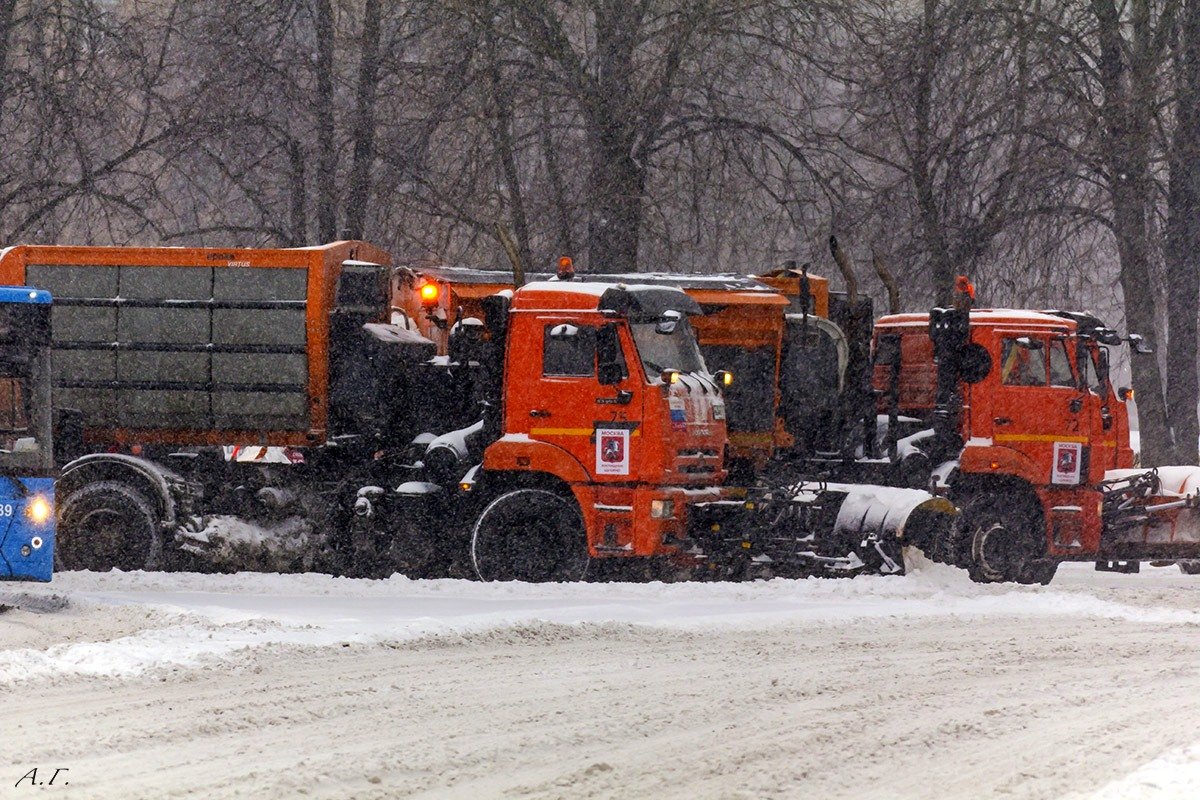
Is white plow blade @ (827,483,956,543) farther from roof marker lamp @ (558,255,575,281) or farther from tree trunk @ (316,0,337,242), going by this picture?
tree trunk @ (316,0,337,242)

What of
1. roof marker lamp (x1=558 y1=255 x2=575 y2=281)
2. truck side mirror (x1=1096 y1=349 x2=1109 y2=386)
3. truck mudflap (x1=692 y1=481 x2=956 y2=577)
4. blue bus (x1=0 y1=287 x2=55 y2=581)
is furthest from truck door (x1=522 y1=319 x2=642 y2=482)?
truck side mirror (x1=1096 y1=349 x2=1109 y2=386)

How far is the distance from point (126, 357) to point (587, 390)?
14.4 ft

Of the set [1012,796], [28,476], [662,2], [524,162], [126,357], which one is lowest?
[1012,796]

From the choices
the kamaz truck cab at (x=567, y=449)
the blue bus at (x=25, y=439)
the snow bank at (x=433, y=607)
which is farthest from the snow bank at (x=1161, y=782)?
the blue bus at (x=25, y=439)

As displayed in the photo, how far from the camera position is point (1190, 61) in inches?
957

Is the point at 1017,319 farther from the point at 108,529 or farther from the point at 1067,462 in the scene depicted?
the point at 108,529

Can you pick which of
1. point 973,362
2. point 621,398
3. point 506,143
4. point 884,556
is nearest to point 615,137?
point 506,143

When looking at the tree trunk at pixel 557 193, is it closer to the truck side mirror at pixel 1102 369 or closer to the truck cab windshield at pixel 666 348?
the truck cab windshield at pixel 666 348

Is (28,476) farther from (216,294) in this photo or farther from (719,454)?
(719,454)

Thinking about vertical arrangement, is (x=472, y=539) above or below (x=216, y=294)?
below

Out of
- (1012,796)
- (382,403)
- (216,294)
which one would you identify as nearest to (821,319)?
(382,403)

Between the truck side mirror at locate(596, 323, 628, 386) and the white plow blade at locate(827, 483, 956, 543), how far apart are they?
278 cm

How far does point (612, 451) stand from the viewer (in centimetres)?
1551

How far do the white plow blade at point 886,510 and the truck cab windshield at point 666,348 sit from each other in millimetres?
1934
